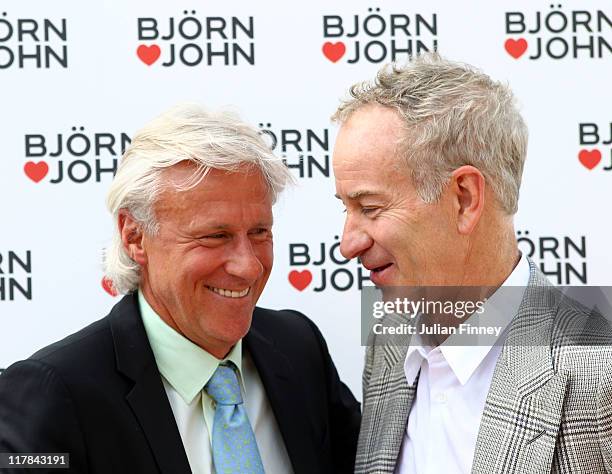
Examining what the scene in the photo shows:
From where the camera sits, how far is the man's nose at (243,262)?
6.70 ft

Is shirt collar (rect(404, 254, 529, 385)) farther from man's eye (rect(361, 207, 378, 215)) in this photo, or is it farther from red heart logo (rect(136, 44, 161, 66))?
red heart logo (rect(136, 44, 161, 66))

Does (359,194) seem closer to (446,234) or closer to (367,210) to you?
(367,210)

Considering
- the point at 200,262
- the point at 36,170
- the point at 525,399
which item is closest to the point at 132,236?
the point at 200,262

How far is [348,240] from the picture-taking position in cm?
207

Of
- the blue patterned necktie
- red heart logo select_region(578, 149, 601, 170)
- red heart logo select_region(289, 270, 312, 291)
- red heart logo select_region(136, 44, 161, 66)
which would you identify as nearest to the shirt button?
the blue patterned necktie

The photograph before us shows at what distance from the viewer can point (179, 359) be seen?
2068 millimetres

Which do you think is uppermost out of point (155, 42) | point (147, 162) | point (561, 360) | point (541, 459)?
point (155, 42)

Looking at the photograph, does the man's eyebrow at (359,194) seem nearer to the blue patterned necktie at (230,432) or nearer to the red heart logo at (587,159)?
the blue patterned necktie at (230,432)

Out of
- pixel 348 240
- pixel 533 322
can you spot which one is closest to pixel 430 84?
pixel 348 240

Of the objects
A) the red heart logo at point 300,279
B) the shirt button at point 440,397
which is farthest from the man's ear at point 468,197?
the red heart logo at point 300,279

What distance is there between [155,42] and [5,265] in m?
0.78

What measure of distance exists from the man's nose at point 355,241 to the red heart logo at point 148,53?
35.4 inches

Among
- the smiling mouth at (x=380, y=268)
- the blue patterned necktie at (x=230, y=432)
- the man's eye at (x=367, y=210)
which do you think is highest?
the man's eye at (x=367, y=210)

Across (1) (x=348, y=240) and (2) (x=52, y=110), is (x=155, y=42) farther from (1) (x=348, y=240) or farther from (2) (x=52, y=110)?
(1) (x=348, y=240)
